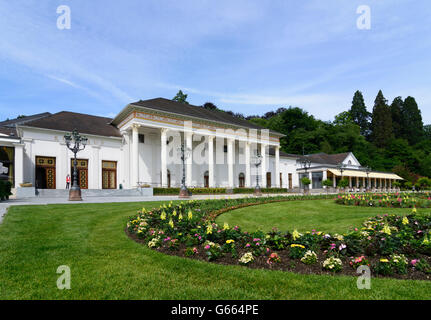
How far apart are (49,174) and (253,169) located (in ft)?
89.9

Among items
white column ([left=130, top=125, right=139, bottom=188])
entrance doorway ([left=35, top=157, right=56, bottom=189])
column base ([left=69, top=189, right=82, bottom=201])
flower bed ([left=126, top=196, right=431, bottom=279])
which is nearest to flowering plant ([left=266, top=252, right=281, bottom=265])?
flower bed ([left=126, top=196, right=431, bottom=279])

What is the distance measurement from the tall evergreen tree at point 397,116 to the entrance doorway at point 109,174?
76.1 metres

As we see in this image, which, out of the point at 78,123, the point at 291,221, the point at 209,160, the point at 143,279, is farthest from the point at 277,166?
the point at 143,279

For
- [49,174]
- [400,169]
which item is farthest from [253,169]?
[400,169]

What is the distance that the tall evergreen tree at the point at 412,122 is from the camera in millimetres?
77938

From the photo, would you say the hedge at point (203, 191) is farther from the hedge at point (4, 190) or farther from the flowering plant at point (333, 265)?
the flowering plant at point (333, 265)

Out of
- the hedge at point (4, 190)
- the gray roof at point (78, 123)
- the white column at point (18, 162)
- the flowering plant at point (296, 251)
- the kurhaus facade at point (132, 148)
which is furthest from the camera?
the gray roof at point (78, 123)

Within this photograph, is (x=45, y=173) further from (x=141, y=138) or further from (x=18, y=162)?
(x=141, y=138)

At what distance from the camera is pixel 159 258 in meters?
4.73

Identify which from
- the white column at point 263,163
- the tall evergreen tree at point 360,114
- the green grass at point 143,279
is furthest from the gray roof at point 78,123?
the tall evergreen tree at point 360,114

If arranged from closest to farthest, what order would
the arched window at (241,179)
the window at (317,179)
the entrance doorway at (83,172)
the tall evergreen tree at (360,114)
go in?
1. the entrance doorway at (83,172)
2. the arched window at (241,179)
3. the window at (317,179)
4. the tall evergreen tree at (360,114)

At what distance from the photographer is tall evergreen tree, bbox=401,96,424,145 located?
77.9m

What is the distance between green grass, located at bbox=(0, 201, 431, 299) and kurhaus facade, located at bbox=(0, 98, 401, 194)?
844 inches
